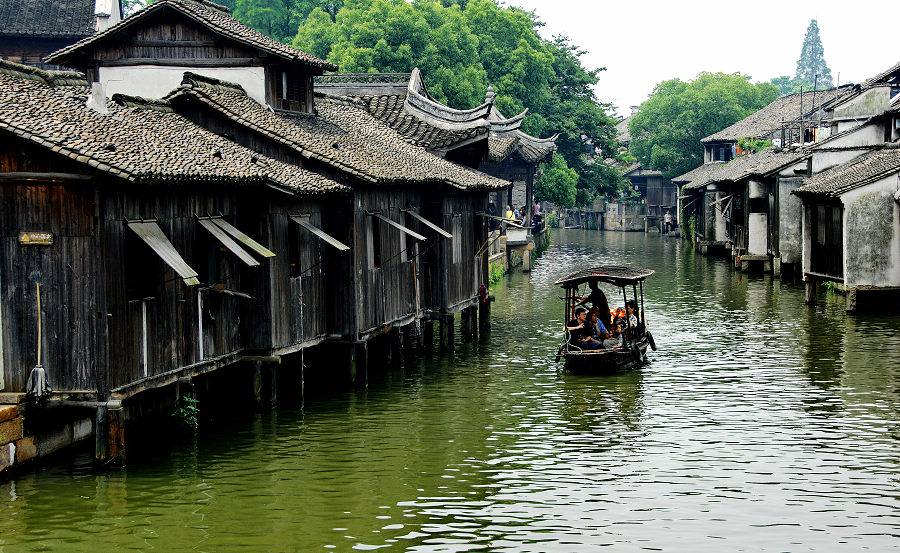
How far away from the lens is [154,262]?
52.5ft

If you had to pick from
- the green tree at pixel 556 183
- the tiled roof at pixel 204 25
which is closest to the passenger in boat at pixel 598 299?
the tiled roof at pixel 204 25

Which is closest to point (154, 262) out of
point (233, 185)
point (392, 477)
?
point (233, 185)

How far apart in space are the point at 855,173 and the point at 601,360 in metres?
12.4

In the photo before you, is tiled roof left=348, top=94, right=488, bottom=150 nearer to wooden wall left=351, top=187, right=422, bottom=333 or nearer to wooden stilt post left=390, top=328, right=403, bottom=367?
wooden wall left=351, top=187, right=422, bottom=333

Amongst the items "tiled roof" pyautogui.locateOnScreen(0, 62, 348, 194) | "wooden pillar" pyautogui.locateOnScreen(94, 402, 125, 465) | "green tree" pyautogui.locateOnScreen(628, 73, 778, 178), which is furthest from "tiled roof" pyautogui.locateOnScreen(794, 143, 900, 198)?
"green tree" pyautogui.locateOnScreen(628, 73, 778, 178)

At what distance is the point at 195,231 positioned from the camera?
17.2 metres

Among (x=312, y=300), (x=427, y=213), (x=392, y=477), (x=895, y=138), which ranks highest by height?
(x=895, y=138)

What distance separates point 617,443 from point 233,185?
713 cm

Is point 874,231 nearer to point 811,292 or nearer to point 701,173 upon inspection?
point 811,292

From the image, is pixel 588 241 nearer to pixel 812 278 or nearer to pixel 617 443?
pixel 812 278

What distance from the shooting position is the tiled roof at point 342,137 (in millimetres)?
20609

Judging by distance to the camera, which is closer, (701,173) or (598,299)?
(598,299)

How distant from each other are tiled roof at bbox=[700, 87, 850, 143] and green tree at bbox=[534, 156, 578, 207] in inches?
516

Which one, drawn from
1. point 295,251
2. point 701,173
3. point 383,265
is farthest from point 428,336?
point 701,173
